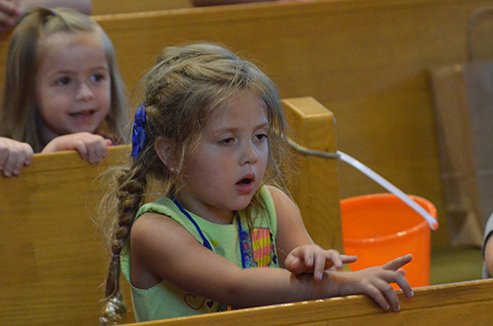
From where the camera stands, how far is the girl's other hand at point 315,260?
914mm

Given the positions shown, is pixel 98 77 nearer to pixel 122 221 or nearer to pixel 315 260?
pixel 122 221

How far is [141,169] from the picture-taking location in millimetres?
1197

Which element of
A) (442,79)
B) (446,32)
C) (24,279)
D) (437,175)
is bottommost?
(437,175)

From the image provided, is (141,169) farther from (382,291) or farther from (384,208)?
(384,208)

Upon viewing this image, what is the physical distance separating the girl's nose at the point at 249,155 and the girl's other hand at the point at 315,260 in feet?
0.62

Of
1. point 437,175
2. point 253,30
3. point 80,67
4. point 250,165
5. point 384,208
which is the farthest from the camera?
point 437,175

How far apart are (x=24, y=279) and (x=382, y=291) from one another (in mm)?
877

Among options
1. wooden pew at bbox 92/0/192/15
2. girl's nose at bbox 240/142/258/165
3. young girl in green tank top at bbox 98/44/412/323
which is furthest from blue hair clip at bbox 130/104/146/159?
wooden pew at bbox 92/0/192/15

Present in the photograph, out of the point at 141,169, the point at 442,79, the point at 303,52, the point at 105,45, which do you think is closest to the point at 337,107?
the point at 303,52

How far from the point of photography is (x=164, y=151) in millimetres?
1165

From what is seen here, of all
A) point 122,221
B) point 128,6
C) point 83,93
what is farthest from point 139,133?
point 128,6

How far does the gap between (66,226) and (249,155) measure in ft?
1.79

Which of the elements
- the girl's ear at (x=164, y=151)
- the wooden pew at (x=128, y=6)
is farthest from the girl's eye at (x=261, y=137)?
the wooden pew at (x=128, y=6)

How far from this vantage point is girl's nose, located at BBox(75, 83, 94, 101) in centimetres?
186
